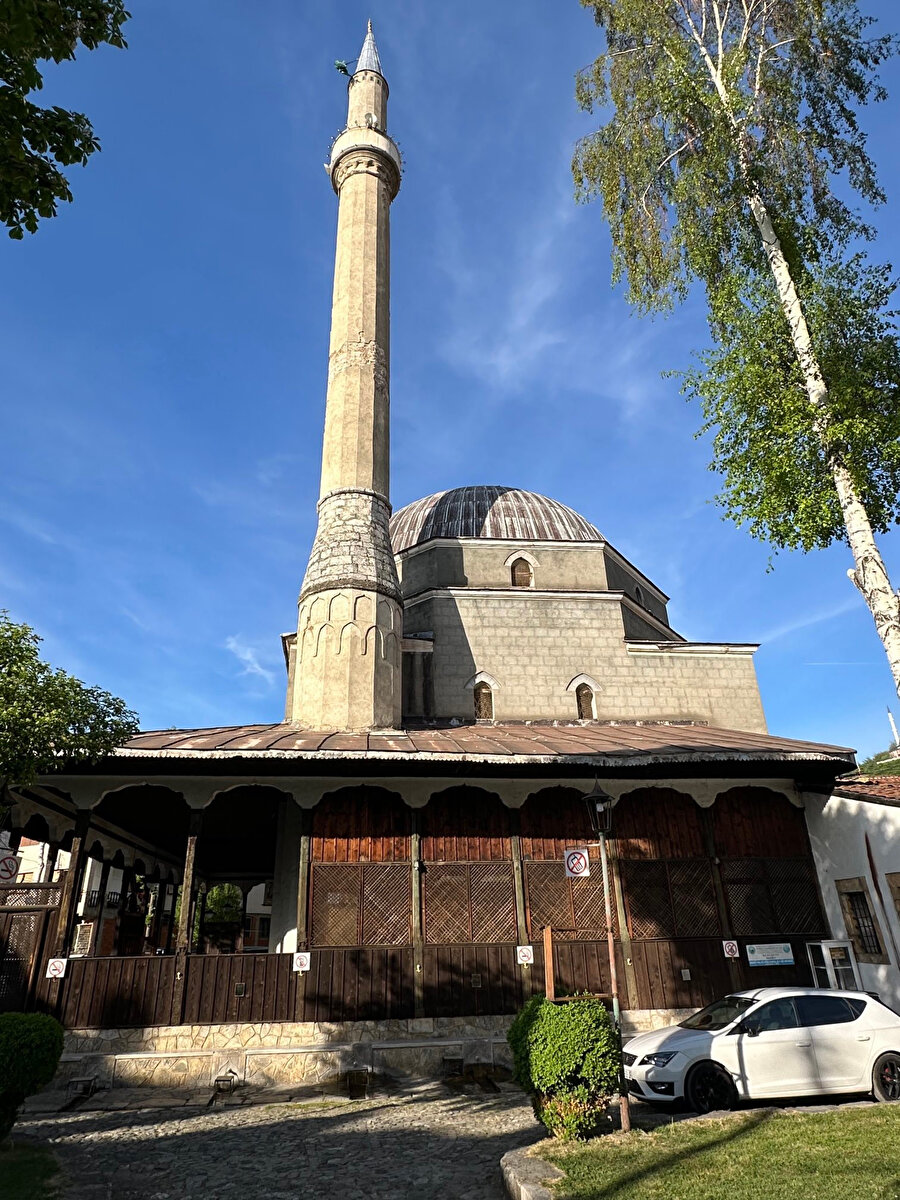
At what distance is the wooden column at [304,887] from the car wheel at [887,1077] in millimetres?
7965

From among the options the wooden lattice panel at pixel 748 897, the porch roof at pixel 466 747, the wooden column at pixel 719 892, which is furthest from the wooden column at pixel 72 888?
the wooden lattice panel at pixel 748 897

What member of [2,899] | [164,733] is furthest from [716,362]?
[2,899]

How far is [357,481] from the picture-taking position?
726 inches

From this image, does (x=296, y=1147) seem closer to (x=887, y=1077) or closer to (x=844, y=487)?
(x=887, y=1077)

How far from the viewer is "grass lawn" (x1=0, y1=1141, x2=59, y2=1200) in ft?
18.7

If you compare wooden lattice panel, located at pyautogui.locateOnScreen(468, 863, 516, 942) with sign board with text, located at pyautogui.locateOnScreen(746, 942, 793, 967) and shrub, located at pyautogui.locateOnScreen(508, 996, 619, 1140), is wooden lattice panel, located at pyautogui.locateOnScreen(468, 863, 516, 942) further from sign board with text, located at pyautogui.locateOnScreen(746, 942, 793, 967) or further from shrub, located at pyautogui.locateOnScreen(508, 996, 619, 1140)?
shrub, located at pyautogui.locateOnScreen(508, 996, 619, 1140)

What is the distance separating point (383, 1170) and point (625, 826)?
773 centimetres

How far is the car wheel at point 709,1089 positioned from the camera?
784cm

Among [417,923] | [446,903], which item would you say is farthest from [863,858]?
[417,923]

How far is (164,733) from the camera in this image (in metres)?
13.4

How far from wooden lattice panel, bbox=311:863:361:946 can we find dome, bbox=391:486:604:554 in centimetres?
1200

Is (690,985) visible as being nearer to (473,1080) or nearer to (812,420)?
(473,1080)

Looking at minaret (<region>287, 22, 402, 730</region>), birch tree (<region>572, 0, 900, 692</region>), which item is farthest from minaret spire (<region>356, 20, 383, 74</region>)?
birch tree (<region>572, 0, 900, 692</region>)

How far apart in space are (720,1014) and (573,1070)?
2.87 metres
